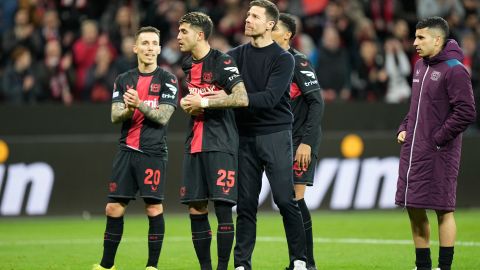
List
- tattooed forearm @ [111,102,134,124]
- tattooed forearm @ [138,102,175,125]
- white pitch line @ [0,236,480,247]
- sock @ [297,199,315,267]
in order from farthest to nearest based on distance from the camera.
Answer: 1. white pitch line @ [0,236,480,247]
2. sock @ [297,199,315,267]
3. tattooed forearm @ [111,102,134,124]
4. tattooed forearm @ [138,102,175,125]

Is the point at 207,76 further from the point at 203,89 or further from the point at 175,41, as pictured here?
the point at 175,41

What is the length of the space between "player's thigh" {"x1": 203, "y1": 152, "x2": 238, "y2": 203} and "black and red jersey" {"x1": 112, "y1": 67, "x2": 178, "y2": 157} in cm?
101

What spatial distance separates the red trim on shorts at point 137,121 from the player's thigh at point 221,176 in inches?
42.5

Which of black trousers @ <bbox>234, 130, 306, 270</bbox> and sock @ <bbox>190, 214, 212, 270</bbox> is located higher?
black trousers @ <bbox>234, 130, 306, 270</bbox>

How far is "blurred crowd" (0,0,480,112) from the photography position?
17.1m

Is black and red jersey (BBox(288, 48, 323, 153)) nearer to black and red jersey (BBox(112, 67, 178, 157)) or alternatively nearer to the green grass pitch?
black and red jersey (BBox(112, 67, 178, 157))

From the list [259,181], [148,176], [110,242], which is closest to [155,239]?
[110,242]

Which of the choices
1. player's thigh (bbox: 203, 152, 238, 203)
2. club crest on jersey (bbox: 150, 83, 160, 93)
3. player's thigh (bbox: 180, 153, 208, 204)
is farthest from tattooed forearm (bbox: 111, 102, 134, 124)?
player's thigh (bbox: 203, 152, 238, 203)

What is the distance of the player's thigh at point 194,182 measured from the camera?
8555 mm

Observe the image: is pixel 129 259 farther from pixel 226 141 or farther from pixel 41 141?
pixel 41 141

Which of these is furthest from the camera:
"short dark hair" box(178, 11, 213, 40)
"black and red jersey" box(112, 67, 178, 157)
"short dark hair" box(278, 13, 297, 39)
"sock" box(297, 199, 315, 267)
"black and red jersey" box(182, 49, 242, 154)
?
"short dark hair" box(278, 13, 297, 39)

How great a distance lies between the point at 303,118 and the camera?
385 inches

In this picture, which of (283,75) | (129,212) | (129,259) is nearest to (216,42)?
(129,212)

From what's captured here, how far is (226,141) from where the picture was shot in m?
8.61
